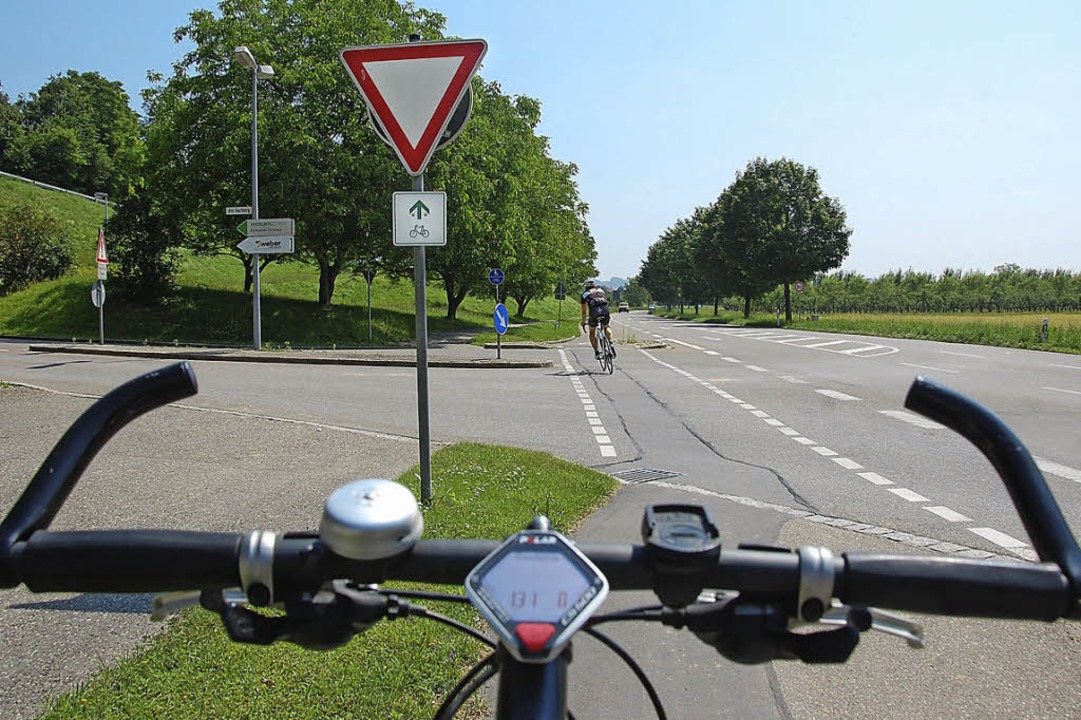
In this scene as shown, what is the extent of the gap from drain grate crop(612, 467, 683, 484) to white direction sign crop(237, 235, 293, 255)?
13.5 meters

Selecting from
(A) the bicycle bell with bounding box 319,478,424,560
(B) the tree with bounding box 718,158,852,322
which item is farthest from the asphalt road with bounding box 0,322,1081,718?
(B) the tree with bounding box 718,158,852,322

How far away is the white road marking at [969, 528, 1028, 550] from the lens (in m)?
5.19

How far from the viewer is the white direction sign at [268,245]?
18450mm

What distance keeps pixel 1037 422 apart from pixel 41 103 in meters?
108

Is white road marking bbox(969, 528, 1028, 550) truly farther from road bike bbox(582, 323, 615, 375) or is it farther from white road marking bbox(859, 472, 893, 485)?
road bike bbox(582, 323, 615, 375)

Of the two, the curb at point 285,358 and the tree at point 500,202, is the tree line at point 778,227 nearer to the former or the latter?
the tree at point 500,202

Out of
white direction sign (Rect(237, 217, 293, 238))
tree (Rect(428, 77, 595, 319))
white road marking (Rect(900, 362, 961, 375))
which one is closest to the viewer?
white road marking (Rect(900, 362, 961, 375))

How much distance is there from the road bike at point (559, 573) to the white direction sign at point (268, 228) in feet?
61.3

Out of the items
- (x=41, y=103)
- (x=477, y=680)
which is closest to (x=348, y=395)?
(x=477, y=680)

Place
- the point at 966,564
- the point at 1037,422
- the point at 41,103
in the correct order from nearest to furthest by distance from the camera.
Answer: the point at 966,564, the point at 1037,422, the point at 41,103

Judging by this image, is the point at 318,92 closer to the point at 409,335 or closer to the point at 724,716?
the point at 409,335

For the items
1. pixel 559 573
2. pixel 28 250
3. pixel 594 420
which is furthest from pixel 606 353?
pixel 28 250

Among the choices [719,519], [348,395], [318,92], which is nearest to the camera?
[719,519]

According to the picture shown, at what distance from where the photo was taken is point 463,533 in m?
4.77
